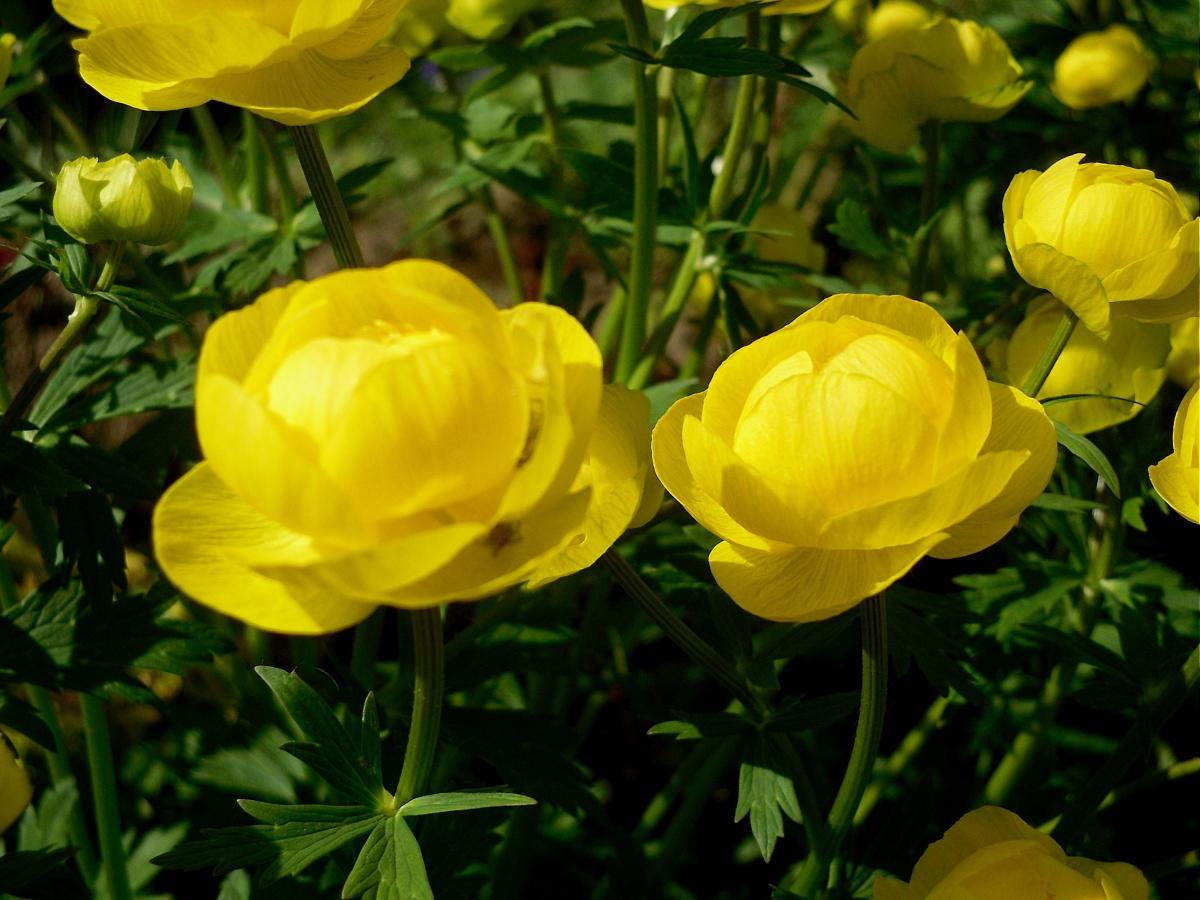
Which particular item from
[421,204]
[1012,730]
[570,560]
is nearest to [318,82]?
[570,560]

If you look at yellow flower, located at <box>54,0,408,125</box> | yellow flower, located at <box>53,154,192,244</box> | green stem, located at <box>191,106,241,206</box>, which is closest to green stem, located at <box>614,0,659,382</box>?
yellow flower, located at <box>54,0,408,125</box>

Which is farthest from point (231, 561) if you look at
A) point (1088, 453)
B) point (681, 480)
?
Answer: point (1088, 453)

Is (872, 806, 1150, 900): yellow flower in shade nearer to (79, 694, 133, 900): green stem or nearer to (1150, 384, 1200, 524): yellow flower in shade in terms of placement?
(1150, 384, 1200, 524): yellow flower in shade

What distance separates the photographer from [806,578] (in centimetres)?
57

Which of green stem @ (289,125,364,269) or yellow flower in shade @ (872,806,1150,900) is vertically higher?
green stem @ (289,125,364,269)

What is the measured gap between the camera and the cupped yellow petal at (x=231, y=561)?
0.47 m

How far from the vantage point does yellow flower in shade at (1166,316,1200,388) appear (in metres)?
1.04

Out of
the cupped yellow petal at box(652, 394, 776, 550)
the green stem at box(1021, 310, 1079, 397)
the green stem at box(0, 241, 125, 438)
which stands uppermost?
the green stem at box(0, 241, 125, 438)

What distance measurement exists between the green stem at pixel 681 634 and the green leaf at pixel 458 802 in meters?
0.11

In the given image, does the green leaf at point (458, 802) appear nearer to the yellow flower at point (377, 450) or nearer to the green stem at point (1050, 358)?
the yellow flower at point (377, 450)

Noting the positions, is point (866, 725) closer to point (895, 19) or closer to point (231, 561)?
point (231, 561)

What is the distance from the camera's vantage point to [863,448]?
52cm

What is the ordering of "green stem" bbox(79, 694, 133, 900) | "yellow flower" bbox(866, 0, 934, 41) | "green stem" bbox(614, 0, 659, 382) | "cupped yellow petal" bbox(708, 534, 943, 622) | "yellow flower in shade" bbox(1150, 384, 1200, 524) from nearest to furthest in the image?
"cupped yellow petal" bbox(708, 534, 943, 622)
"yellow flower in shade" bbox(1150, 384, 1200, 524)
"green stem" bbox(614, 0, 659, 382)
"green stem" bbox(79, 694, 133, 900)
"yellow flower" bbox(866, 0, 934, 41)

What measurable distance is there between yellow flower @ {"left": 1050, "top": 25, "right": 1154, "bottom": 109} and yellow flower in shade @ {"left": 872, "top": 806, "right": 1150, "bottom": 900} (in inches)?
36.0
